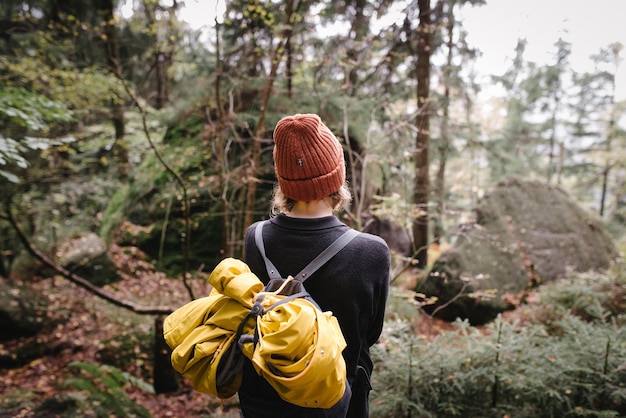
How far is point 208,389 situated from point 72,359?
6.38 meters

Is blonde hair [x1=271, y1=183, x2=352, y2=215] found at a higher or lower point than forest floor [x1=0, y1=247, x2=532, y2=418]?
higher

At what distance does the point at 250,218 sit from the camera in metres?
6.16

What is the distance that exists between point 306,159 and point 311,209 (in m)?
0.24

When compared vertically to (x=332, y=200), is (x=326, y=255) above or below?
below

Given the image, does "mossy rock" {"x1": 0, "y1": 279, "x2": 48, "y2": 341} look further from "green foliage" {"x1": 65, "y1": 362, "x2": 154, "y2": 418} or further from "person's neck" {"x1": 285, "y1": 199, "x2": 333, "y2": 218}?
"person's neck" {"x1": 285, "y1": 199, "x2": 333, "y2": 218}

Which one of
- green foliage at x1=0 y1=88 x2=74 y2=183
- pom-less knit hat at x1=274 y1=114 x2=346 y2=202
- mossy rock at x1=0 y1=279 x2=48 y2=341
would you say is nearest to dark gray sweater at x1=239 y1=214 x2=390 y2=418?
pom-less knit hat at x1=274 y1=114 x2=346 y2=202

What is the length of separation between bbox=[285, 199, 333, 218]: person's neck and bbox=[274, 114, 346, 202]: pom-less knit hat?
5 cm

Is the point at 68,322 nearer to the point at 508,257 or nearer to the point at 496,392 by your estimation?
the point at 496,392

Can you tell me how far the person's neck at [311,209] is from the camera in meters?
1.67

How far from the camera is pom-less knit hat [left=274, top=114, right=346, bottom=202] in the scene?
5.13ft

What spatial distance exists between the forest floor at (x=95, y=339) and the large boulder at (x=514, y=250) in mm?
618

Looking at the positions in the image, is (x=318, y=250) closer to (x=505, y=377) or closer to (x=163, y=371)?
(x=505, y=377)

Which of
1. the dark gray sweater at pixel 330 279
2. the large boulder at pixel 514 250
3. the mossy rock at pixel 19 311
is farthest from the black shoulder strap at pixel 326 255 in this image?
the mossy rock at pixel 19 311

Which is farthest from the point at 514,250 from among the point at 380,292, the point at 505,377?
the point at 380,292
